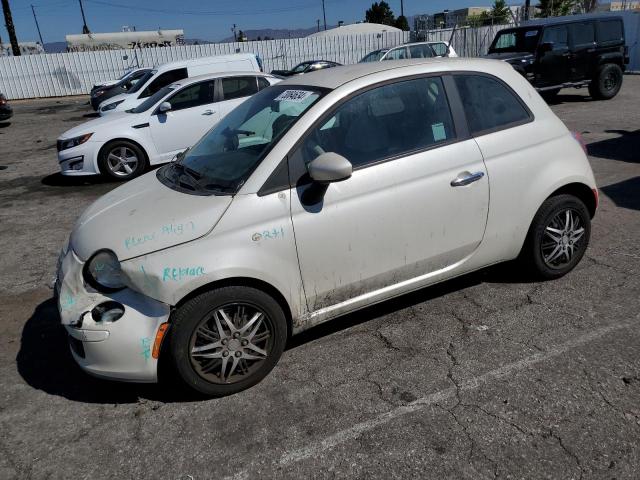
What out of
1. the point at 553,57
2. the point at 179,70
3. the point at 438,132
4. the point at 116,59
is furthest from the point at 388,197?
the point at 116,59

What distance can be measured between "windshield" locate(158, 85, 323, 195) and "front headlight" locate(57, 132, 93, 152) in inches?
213

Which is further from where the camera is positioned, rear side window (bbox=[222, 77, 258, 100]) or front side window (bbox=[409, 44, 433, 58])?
front side window (bbox=[409, 44, 433, 58])

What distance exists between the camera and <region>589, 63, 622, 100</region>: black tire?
13.5m

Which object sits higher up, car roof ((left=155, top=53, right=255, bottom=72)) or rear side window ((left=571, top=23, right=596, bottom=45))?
car roof ((left=155, top=53, right=255, bottom=72))

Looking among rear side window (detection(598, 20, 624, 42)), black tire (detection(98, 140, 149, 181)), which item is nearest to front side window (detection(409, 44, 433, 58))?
rear side window (detection(598, 20, 624, 42))

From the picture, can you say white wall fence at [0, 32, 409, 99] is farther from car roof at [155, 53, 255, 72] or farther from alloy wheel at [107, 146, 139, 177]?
alloy wheel at [107, 146, 139, 177]

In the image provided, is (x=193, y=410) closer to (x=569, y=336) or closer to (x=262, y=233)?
(x=262, y=233)

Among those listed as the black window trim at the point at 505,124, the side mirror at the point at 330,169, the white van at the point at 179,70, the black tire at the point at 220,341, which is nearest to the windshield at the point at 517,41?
the white van at the point at 179,70

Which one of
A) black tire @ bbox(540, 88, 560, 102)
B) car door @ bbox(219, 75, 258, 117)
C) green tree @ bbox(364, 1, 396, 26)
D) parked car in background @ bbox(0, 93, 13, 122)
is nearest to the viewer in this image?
car door @ bbox(219, 75, 258, 117)

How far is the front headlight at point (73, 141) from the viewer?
27.9ft

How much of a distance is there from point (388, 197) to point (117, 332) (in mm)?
1745

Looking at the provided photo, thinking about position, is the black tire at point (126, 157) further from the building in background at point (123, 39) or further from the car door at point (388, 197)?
the building in background at point (123, 39)

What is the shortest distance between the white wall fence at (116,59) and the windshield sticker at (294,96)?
90.2 feet

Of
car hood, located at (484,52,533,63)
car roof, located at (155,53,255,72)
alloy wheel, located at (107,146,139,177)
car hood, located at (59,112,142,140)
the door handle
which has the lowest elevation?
alloy wheel, located at (107,146,139,177)
